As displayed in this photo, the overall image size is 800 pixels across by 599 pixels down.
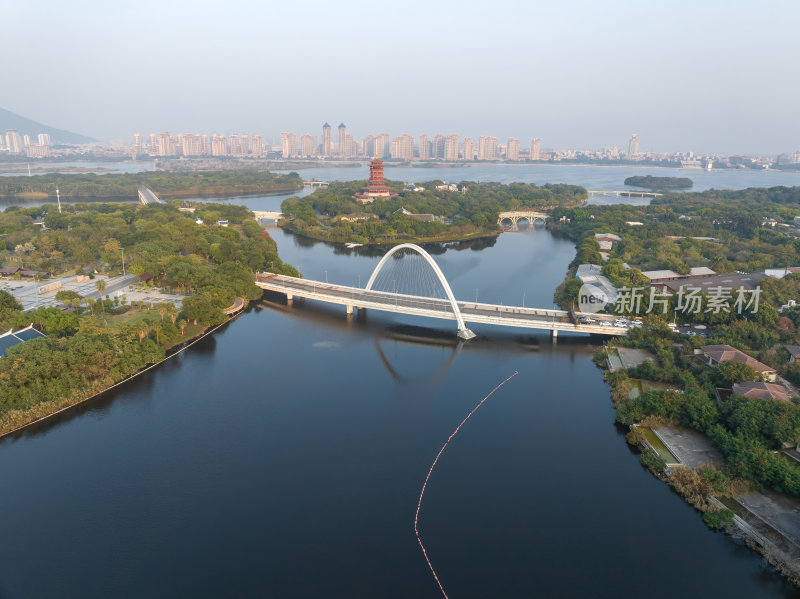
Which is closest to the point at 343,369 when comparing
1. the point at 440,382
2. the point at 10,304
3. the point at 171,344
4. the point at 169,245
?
the point at 440,382

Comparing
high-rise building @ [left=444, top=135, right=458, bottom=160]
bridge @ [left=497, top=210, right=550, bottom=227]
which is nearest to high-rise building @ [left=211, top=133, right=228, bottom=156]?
high-rise building @ [left=444, top=135, right=458, bottom=160]

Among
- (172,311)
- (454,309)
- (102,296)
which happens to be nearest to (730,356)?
(454,309)

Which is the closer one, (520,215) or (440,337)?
(440,337)

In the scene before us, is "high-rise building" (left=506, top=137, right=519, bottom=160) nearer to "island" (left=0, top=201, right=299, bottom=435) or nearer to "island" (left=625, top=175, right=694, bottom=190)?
"island" (left=625, top=175, right=694, bottom=190)

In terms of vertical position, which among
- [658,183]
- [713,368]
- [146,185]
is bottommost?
[713,368]

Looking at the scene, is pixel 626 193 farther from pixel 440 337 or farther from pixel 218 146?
pixel 218 146

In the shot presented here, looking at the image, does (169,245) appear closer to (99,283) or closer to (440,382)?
(99,283)
